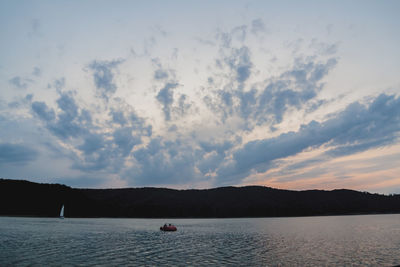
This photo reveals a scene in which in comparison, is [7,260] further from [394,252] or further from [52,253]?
[394,252]

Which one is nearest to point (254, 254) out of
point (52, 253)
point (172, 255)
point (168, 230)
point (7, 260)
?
point (172, 255)

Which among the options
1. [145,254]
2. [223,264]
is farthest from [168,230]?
[223,264]

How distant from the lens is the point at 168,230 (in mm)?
120250

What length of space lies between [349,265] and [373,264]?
12.9ft

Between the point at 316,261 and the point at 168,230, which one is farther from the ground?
the point at 168,230

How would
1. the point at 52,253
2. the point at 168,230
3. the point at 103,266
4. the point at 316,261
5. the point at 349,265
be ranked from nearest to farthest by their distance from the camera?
1. the point at 103,266
2. the point at 349,265
3. the point at 316,261
4. the point at 52,253
5. the point at 168,230

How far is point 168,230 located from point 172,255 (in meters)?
70.7

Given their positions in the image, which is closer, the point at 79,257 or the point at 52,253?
the point at 79,257

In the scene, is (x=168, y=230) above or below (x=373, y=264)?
above

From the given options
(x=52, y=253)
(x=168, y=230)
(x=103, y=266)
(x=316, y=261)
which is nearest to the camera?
(x=103, y=266)

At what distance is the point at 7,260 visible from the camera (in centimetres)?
4347

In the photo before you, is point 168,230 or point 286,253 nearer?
point 286,253

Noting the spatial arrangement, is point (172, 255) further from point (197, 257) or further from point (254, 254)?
point (254, 254)

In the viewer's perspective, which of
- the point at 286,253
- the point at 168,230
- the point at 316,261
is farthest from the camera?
the point at 168,230
